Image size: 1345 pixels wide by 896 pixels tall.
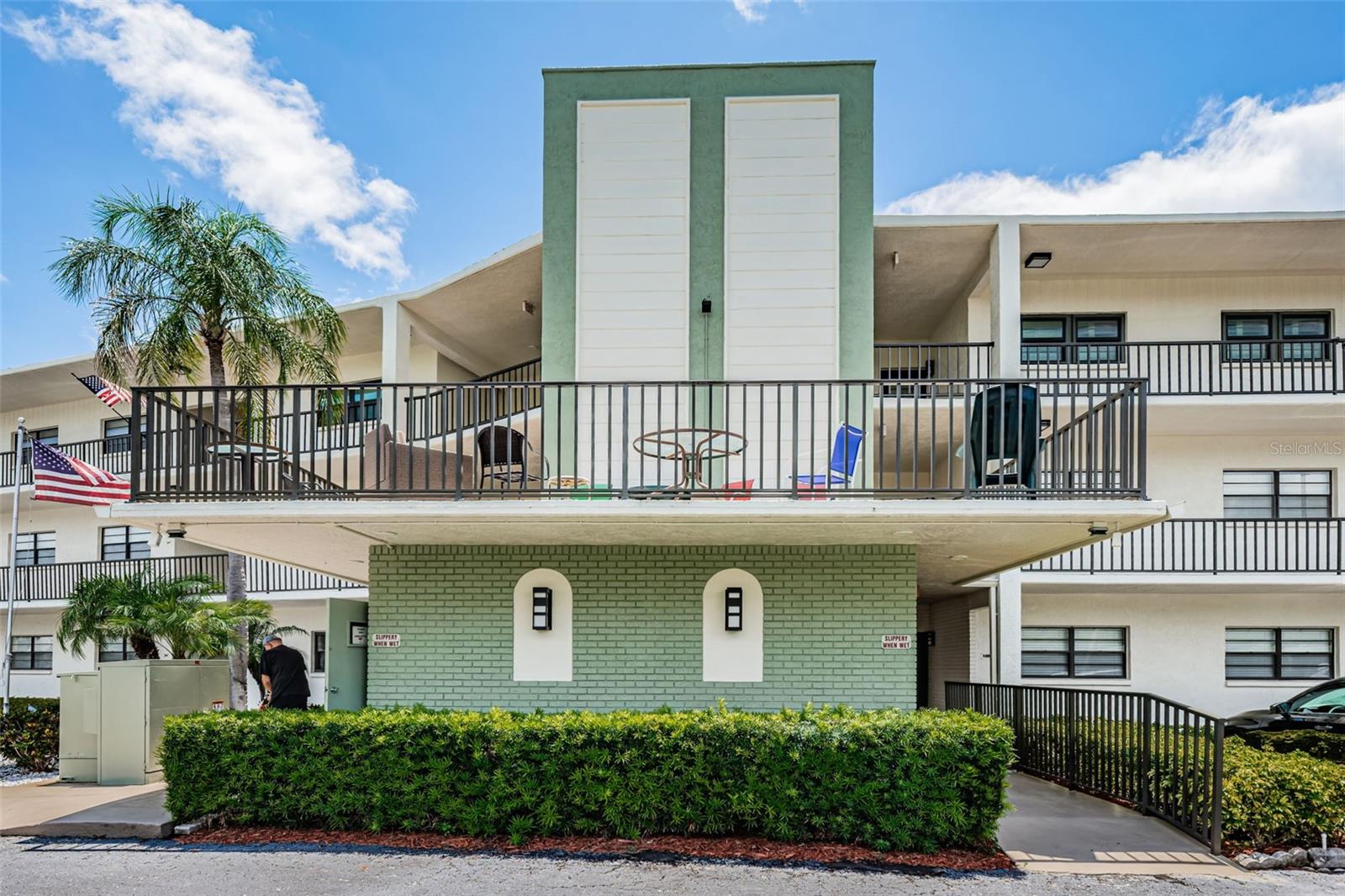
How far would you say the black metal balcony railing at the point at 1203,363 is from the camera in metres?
16.2

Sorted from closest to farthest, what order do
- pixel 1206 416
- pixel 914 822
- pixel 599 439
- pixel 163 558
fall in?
pixel 914 822
pixel 599 439
pixel 1206 416
pixel 163 558

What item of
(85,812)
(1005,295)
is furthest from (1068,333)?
(85,812)

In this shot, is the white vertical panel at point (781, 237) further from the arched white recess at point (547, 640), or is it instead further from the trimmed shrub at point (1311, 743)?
the trimmed shrub at point (1311, 743)

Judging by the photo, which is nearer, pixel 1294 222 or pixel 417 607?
pixel 417 607

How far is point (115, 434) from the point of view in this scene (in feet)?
78.6

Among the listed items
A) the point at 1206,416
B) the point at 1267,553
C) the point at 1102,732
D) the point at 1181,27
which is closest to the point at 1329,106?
the point at 1181,27

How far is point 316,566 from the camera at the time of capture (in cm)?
1284

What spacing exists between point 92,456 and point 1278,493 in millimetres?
26080

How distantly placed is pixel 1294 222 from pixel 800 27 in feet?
28.1

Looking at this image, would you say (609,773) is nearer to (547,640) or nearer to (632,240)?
(547,640)

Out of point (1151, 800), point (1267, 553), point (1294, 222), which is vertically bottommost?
point (1151, 800)

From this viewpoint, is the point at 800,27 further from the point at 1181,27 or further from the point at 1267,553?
the point at 1267,553

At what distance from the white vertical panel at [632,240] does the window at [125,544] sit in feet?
54.9

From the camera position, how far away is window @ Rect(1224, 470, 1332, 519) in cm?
1686
